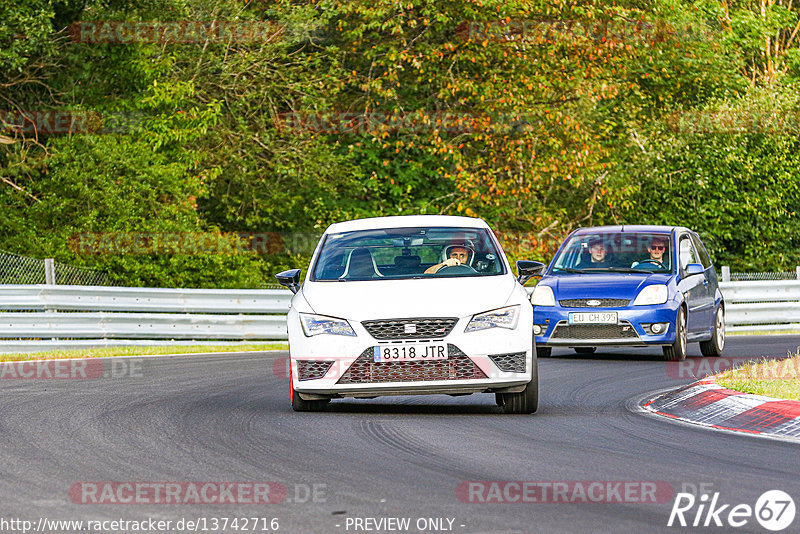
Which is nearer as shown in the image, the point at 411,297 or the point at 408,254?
the point at 411,297

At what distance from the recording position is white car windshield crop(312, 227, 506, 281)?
1161 centimetres

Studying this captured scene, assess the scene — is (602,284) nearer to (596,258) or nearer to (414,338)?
(596,258)

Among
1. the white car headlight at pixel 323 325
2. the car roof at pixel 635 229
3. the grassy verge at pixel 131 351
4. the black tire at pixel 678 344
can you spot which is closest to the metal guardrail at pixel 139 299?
the grassy verge at pixel 131 351

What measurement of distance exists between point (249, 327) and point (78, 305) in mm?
2995

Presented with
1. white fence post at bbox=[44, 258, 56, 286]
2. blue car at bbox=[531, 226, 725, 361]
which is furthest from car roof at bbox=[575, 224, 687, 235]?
white fence post at bbox=[44, 258, 56, 286]

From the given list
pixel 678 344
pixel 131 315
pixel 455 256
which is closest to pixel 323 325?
pixel 455 256

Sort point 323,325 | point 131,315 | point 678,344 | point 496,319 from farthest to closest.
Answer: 1. point 131,315
2. point 678,344
3. point 323,325
4. point 496,319

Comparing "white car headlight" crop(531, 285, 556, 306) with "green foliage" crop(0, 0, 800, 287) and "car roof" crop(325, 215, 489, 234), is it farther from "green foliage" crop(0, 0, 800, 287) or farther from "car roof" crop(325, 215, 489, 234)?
"green foliage" crop(0, 0, 800, 287)

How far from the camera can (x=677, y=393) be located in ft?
40.2

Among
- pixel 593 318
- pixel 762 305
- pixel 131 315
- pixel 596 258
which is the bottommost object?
pixel 762 305

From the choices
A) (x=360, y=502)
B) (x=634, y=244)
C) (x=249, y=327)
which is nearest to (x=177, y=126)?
(x=249, y=327)

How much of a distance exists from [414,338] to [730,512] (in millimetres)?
4254

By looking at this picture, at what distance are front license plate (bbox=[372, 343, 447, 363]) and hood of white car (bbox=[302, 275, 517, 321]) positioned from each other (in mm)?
236

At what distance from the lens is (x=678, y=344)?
56.4 ft
